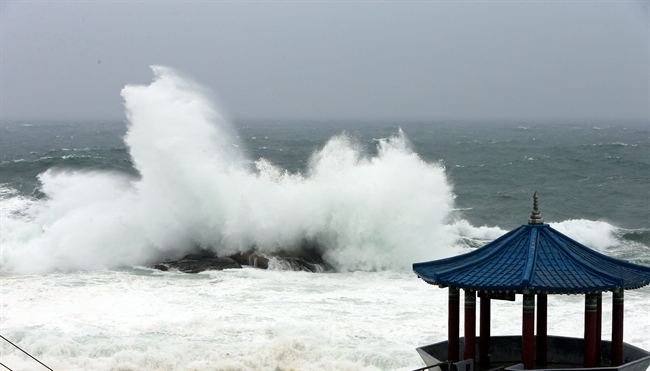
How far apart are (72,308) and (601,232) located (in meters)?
18.7

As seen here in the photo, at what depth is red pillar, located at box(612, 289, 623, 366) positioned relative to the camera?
7630 mm

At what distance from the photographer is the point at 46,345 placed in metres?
14.0

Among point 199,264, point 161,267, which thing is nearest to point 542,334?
point 199,264

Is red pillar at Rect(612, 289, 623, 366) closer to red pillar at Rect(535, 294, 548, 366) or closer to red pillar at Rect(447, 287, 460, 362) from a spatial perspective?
red pillar at Rect(535, 294, 548, 366)

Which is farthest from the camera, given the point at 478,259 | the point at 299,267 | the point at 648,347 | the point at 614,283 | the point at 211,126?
the point at 211,126

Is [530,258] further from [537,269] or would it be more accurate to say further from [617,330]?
[617,330]

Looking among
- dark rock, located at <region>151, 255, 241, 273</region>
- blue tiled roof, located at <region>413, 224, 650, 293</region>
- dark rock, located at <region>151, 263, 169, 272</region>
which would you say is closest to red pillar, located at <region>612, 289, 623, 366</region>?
blue tiled roof, located at <region>413, 224, 650, 293</region>

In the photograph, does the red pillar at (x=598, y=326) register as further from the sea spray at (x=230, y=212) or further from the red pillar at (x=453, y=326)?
the sea spray at (x=230, y=212)

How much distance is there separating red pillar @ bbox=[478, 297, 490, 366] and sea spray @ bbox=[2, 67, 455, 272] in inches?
523

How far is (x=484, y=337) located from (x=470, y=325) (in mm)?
627

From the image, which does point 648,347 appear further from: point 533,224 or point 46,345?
point 46,345

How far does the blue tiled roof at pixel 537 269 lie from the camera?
7117mm

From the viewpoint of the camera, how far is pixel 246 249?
2228cm

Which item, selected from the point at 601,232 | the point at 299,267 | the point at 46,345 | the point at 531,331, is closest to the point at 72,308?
the point at 46,345
